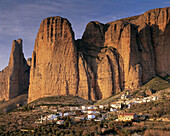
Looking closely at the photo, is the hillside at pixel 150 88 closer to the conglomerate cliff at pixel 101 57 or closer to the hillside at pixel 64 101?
the conglomerate cliff at pixel 101 57

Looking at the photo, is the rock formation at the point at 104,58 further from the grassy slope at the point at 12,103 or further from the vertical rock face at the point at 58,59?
the grassy slope at the point at 12,103

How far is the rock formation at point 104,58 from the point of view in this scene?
71.7 meters

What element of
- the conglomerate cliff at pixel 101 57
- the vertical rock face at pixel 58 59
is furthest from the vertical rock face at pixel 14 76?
the vertical rock face at pixel 58 59

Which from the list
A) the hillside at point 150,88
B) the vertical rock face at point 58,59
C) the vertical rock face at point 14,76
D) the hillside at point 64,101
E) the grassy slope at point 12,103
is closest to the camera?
the hillside at point 150,88

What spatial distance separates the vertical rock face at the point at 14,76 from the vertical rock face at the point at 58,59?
1609 cm

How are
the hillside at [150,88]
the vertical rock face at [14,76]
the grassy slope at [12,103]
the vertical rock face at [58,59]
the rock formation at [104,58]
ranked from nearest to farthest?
the hillside at [150,88], the rock formation at [104,58], the vertical rock face at [58,59], the grassy slope at [12,103], the vertical rock face at [14,76]

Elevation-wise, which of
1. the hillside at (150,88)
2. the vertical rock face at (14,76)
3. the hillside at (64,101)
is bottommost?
the hillside at (64,101)

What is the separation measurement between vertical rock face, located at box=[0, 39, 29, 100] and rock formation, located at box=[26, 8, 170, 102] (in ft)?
46.2

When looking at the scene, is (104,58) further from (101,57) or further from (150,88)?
(150,88)

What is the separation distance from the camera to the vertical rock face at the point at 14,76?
90.8m

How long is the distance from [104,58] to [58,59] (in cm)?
1191

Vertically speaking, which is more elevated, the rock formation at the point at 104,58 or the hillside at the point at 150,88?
the rock formation at the point at 104,58

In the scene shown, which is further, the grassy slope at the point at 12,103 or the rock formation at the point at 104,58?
the grassy slope at the point at 12,103

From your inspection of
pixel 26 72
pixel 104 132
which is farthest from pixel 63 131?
pixel 26 72
